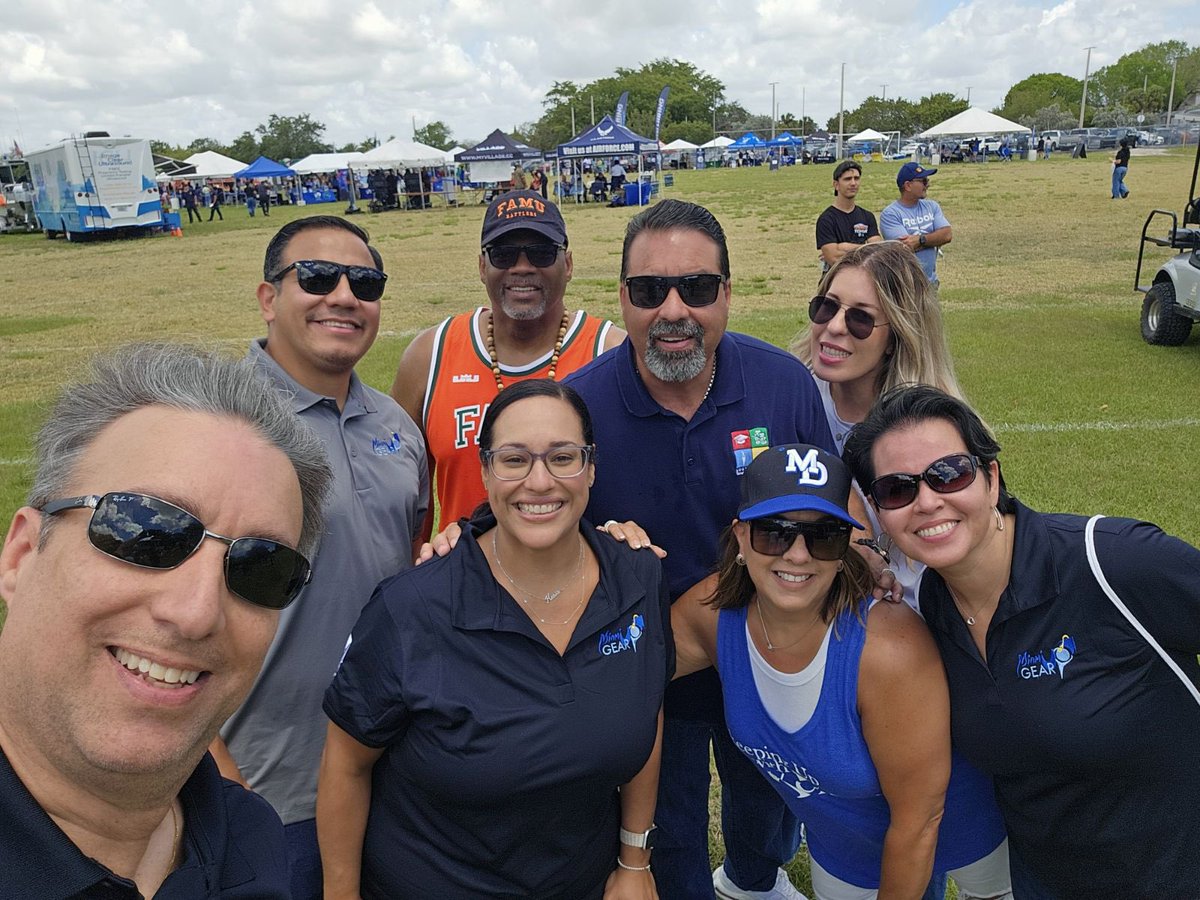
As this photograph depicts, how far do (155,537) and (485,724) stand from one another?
1.08 meters

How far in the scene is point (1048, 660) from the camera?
2.25m

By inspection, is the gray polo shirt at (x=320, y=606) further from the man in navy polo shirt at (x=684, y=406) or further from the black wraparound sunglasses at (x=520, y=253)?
the black wraparound sunglasses at (x=520, y=253)

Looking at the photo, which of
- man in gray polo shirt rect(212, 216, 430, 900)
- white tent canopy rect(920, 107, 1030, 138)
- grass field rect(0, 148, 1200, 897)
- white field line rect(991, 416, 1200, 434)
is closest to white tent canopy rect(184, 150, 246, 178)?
grass field rect(0, 148, 1200, 897)

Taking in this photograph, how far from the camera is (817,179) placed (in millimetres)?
48531

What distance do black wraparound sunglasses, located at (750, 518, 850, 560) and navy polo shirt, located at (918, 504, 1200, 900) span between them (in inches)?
16.0

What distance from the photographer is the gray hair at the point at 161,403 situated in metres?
1.45

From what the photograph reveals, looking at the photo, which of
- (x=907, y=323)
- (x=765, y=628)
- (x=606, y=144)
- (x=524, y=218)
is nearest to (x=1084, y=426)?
(x=907, y=323)

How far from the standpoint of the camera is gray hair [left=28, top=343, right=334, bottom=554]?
Answer: 1.45 meters

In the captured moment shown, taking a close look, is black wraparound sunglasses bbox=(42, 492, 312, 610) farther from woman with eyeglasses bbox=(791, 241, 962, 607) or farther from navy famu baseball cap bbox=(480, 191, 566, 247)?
woman with eyeglasses bbox=(791, 241, 962, 607)

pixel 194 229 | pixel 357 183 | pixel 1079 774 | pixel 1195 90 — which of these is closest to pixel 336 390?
pixel 1079 774

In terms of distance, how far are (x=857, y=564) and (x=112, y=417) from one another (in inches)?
77.2

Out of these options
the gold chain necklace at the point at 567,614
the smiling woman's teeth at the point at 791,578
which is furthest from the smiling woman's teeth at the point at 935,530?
the gold chain necklace at the point at 567,614

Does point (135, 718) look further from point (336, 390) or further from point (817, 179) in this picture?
point (817, 179)

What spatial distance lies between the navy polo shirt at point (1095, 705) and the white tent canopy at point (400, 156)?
1630 inches
